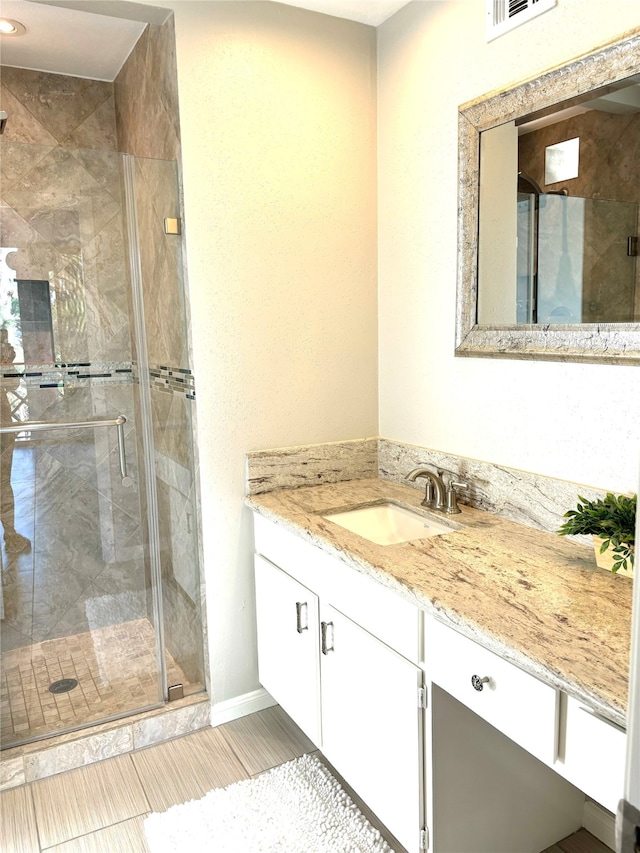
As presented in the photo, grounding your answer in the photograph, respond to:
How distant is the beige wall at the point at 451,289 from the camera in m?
1.72

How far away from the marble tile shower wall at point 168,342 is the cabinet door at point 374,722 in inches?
26.5

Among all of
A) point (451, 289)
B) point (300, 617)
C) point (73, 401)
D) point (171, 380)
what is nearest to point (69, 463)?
point (73, 401)

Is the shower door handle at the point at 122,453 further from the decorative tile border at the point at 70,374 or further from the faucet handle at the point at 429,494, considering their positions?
the faucet handle at the point at 429,494

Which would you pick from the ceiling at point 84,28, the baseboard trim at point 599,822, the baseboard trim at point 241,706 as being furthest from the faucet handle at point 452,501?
the ceiling at point 84,28

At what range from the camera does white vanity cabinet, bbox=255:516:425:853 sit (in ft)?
5.38

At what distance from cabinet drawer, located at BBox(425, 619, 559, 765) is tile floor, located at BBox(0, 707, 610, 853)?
2.52 ft

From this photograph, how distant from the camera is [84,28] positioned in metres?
2.44

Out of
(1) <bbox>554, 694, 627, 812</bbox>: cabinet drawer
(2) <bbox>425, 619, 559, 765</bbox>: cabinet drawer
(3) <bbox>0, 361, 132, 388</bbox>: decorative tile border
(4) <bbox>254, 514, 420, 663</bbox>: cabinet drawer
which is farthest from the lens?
(3) <bbox>0, 361, 132, 388</bbox>: decorative tile border

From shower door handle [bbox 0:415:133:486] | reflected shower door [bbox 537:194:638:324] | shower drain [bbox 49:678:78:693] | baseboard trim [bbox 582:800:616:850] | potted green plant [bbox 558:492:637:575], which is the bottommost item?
baseboard trim [bbox 582:800:616:850]

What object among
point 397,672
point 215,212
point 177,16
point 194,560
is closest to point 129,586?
point 194,560

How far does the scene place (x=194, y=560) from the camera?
95.7 inches

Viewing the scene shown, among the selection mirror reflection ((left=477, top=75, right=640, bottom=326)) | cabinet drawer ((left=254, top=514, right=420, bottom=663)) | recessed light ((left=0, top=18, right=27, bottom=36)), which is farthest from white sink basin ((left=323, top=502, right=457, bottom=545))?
recessed light ((left=0, top=18, right=27, bottom=36))

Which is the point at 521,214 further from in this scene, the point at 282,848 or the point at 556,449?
the point at 282,848

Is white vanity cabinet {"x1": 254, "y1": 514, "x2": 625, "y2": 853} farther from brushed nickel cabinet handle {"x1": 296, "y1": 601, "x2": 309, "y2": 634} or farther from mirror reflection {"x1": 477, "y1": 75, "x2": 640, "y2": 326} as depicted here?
mirror reflection {"x1": 477, "y1": 75, "x2": 640, "y2": 326}
